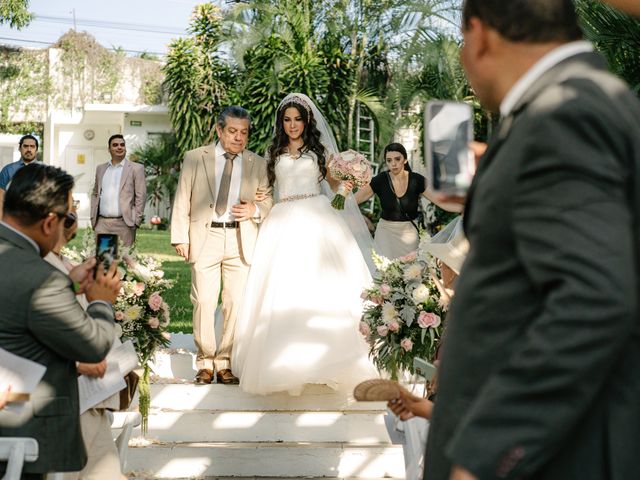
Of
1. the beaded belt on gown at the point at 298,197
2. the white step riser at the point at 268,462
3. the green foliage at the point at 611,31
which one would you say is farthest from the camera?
the beaded belt on gown at the point at 298,197

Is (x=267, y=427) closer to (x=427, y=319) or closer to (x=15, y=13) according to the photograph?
(x=427, y=319)

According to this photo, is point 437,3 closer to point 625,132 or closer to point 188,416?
point 188,416

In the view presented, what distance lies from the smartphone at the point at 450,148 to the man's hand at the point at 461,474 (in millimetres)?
644

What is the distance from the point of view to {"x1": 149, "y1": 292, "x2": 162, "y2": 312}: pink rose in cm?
623

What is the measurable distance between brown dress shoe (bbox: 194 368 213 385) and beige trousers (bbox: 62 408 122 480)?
318cm

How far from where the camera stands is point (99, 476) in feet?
12.9

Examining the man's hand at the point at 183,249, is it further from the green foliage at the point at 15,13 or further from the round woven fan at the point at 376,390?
the green foliage at the point at 15,13

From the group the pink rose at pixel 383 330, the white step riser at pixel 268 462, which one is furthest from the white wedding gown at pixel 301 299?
the pink rose at pixel 383 330

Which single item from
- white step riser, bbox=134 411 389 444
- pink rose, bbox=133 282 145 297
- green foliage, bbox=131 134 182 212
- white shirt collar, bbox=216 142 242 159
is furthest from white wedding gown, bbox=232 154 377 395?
green foliage, bbox=131 134 182 212

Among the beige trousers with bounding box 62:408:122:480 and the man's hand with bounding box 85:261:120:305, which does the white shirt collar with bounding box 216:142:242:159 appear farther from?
the man's hand with bounding box 85:261:120:305

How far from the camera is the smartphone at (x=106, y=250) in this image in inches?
130

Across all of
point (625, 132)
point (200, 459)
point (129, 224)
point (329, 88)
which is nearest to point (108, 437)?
point (200, 459)

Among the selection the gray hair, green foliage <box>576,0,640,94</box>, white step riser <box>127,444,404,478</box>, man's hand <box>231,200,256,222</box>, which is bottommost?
white step riser <box>127,444,404,478</box>

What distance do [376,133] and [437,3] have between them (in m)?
3.05
